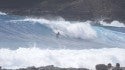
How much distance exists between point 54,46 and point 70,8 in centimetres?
2351

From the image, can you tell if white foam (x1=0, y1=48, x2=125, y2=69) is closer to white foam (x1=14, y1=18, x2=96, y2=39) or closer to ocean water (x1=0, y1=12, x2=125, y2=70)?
ocean water (x1=0, y1=12, x2=125, y2=70)

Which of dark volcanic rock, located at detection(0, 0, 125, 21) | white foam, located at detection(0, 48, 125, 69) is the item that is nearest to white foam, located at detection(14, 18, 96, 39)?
white foam, located at detection(0, 48, 125, 69)

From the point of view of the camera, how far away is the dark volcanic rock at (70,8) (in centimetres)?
3872

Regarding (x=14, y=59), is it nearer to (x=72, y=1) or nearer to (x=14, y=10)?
(x=14, y=10)

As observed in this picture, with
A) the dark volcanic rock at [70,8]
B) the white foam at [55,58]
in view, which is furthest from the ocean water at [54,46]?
the dark volcanic rock at [70,8]

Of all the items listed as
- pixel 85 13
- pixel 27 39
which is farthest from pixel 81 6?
pixel 27 39

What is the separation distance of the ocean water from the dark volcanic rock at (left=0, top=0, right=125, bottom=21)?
12157 millimetres

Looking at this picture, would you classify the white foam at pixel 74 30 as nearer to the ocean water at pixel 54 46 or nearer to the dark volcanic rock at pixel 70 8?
the ocean water at pixel 54 46

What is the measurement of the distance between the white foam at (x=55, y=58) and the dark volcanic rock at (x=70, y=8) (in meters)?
21.0

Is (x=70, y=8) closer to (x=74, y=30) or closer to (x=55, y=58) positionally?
(x=74, y=30)

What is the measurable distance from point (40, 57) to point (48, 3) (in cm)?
2687

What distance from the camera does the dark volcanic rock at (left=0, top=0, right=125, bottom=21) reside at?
3872cm

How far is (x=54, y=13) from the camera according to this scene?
40.4 metres

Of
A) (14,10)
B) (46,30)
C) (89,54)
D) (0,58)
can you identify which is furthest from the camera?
(14,10)
